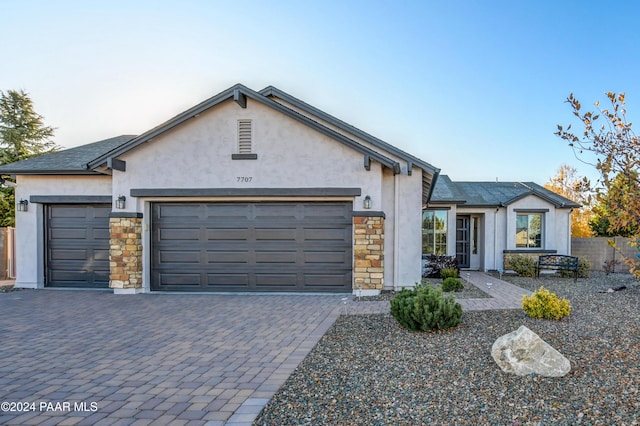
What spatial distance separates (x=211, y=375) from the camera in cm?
439

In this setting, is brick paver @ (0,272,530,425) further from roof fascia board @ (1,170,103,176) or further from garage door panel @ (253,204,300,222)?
roof fascia board @ (1,170,103,176)

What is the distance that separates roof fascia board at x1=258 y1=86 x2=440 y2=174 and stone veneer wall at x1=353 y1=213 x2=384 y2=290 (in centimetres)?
187

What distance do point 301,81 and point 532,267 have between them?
1109cm

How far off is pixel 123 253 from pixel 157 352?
559 cm

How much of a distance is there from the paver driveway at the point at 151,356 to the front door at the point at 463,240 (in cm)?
1030

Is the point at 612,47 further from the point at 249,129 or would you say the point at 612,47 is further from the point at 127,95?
the point at 127,95

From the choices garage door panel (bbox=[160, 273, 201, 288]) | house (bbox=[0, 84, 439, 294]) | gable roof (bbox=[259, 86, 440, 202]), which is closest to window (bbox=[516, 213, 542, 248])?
gable roof (bbox=[259, 86, 440, 202])

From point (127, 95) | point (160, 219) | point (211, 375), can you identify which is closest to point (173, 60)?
point (127, 95)

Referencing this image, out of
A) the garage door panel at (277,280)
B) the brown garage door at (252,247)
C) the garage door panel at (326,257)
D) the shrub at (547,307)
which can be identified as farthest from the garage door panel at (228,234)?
the shrub at (547,307)

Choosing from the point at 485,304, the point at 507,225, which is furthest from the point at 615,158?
the point at 507,225

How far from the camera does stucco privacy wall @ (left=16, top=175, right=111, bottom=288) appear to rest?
10.9m

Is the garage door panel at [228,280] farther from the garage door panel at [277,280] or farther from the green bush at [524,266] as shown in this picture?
the green bush at [524,266]

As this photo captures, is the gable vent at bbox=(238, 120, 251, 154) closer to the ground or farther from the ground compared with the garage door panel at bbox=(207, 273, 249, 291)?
farther from the ground

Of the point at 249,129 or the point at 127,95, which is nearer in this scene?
the point at 249,129
